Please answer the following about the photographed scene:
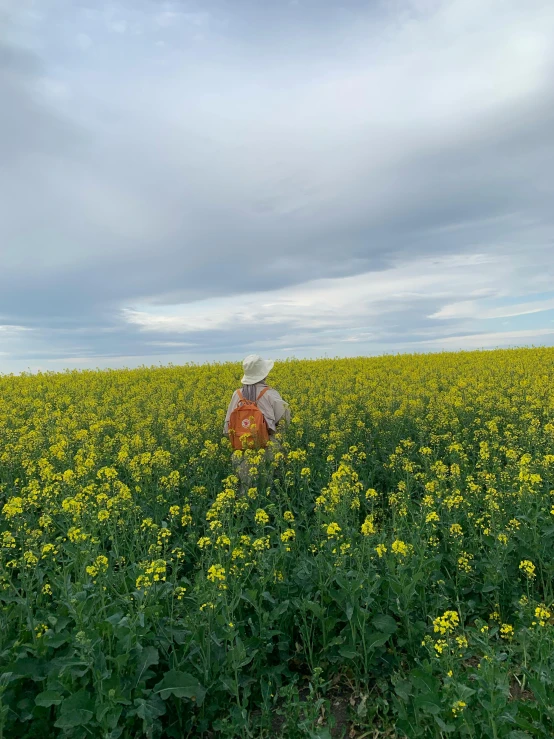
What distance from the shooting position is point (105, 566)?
423 cm

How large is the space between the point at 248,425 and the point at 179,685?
4052 mm

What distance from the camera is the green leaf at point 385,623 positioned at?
153 inches

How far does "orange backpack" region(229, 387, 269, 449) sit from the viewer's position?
23.6ft

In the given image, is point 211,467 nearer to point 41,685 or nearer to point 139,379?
point 41,685

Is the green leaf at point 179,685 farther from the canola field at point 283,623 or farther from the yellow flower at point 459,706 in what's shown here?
the yellow flower at point 459,706

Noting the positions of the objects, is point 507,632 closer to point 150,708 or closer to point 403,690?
point 403,690

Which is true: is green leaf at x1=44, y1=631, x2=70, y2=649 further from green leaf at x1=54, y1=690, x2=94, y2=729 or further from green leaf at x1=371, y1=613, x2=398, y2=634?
green leaf at x1=371, y1=613, x2=398, y2=634

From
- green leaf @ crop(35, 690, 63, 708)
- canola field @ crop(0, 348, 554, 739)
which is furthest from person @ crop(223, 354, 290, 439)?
green leaf @ crop(35, 690, 63, 708)

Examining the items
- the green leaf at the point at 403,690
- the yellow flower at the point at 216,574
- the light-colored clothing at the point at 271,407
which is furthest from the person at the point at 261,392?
the green leaf at the point at 403,690

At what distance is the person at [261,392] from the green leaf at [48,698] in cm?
443

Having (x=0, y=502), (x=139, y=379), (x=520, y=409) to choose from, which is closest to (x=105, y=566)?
(x=0, y=502)

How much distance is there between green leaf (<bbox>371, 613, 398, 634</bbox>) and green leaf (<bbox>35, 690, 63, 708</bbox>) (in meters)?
2.18

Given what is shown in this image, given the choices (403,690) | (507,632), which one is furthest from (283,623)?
(507,632)

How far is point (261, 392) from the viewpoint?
738cm
